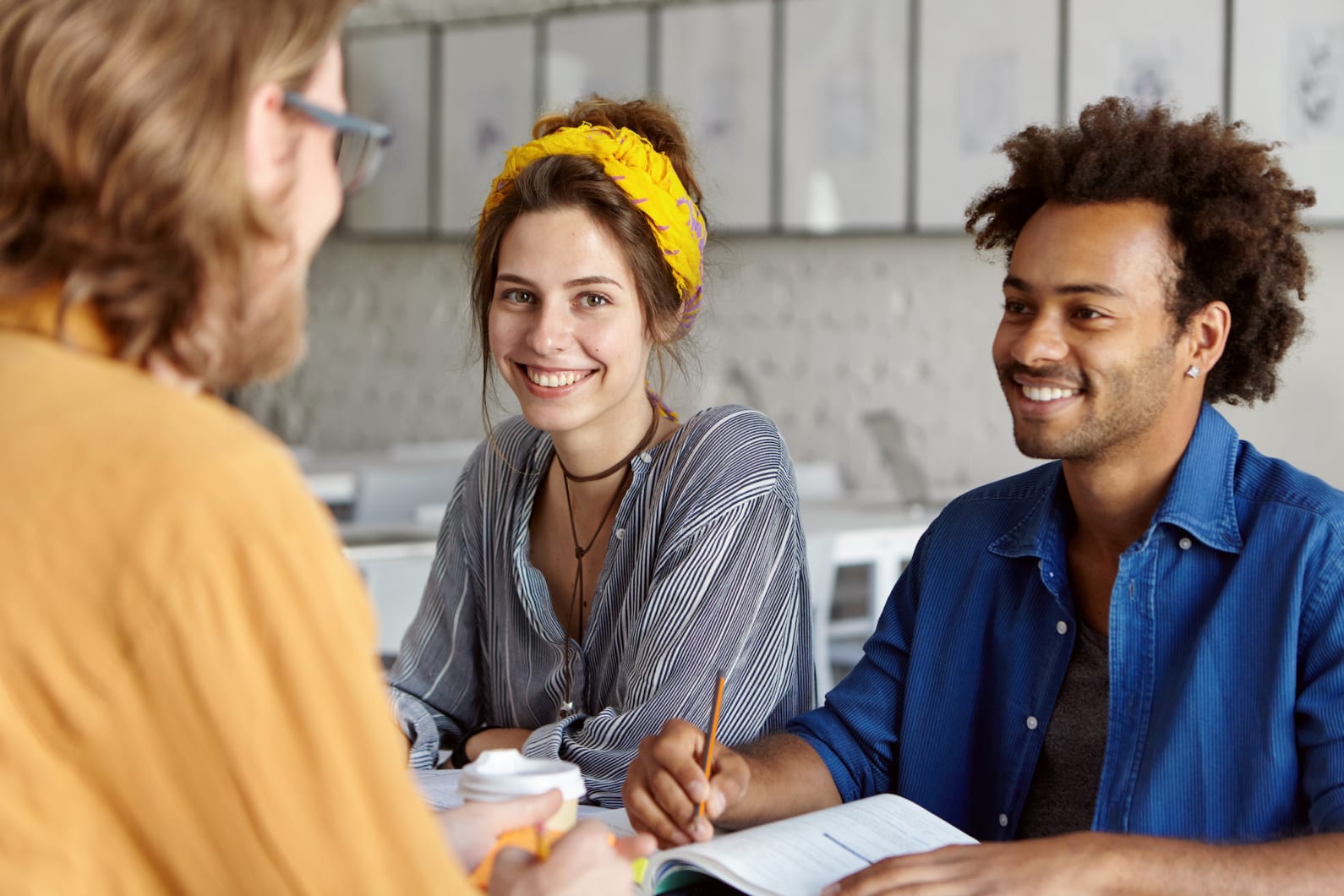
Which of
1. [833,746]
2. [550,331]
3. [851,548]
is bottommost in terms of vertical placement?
[851,548]

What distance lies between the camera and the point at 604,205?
72.1 inches

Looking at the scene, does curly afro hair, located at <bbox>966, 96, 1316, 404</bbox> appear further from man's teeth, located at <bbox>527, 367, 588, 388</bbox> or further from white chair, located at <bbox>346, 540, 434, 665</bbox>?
white chair, located at <bbox>346, 540, 434, 665</bbox>

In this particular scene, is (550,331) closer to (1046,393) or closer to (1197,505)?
(1046,393)

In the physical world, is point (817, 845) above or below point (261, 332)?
below

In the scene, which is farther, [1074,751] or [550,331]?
[550,331]

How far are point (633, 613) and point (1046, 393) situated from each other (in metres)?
0.58

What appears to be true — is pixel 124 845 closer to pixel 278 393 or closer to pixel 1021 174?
pixel 1021 174

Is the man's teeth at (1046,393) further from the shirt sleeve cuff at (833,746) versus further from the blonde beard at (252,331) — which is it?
the blonde beard at (252,331)

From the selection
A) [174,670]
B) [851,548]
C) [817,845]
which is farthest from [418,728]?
[851,548]

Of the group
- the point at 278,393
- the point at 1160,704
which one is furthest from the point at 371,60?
the point at 1160,704

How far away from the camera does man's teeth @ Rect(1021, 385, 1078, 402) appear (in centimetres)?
149

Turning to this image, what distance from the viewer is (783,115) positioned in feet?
17.3

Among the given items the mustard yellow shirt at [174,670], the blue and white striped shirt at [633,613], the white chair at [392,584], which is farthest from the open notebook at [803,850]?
the white chair at [392,584]

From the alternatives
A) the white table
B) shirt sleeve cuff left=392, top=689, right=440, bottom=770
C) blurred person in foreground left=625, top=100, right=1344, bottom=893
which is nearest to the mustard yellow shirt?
blurred person in foreground left=625, top=100, right=1344, bottom=893
